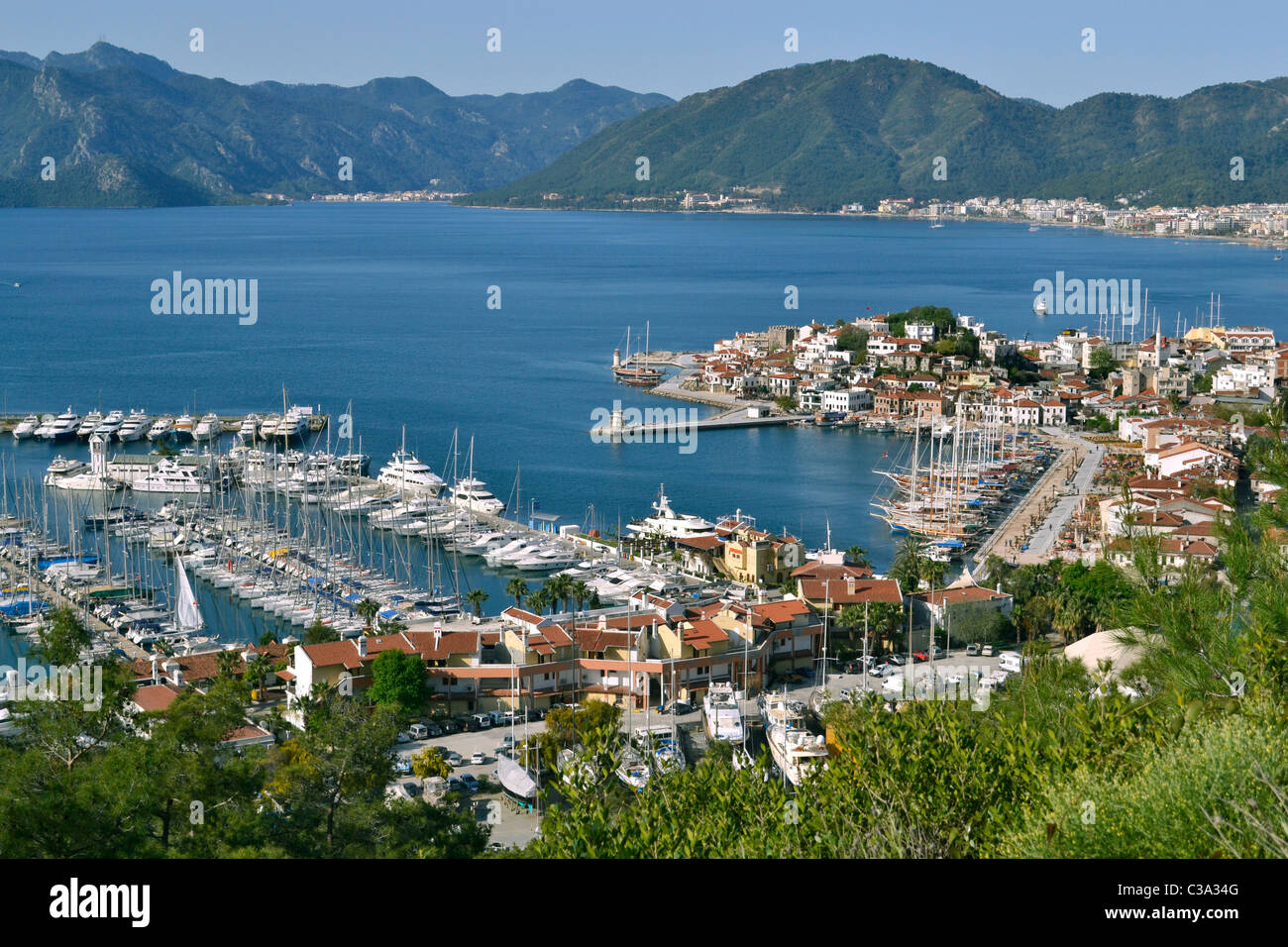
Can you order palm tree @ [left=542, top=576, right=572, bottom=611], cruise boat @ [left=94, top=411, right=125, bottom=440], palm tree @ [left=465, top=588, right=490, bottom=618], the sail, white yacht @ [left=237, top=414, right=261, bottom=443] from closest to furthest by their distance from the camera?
palm tree @ [left=542, top=576, right=572, bottom=611] → the sail → palm tree @ [left=465, top=588, right=490, bottom=618] → cruise boat @ [left=94, top=411, right=125, bottom=440] → white yacht @ [left=237, top=414, right=261, bottom=443]

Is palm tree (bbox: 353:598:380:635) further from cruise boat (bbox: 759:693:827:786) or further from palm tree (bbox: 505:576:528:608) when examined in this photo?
cruise boat (bbox: 759:693:827:786)

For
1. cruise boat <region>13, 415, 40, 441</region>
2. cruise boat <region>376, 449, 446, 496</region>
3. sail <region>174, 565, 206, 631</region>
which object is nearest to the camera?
sail <region>174, 565, 206, 631</region>

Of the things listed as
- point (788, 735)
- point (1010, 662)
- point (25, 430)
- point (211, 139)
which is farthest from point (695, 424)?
point (211, 139)

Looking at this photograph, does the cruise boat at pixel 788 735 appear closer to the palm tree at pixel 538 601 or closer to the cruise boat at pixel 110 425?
the palm tree at pixel 538 601

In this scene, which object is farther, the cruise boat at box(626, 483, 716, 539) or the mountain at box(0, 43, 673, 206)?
the mountain at box(0, 43, 673, 206)

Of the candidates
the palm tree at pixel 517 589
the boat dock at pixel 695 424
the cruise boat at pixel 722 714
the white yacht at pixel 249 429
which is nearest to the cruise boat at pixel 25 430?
the white yacht at pixel 249 429

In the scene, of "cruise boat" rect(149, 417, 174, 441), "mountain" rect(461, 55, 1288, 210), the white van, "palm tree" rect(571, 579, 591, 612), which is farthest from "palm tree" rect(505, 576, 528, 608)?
"mountain" rect(461, 55, 1288, 210)
